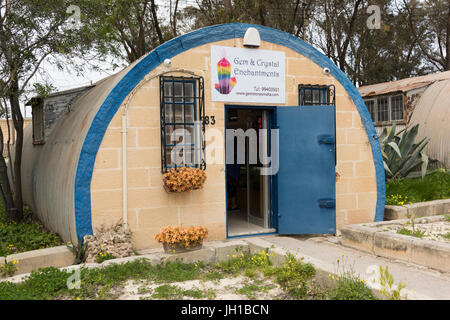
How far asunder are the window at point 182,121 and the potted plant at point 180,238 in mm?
1213

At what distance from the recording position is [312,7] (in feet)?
63.8

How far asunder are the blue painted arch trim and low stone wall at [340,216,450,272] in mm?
1629

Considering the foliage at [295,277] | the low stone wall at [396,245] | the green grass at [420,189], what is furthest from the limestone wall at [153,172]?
the green grass at [420,189]

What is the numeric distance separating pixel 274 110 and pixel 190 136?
5.35 feet

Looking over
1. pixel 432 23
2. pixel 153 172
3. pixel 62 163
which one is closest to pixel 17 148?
pixel 62 163

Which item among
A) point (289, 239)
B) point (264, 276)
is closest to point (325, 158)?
point (289, 239)

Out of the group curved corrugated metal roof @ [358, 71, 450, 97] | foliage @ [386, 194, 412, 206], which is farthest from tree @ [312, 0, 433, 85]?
foliage @ [386, 194, 412, 206]

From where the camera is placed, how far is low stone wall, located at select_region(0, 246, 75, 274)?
5.80 metres

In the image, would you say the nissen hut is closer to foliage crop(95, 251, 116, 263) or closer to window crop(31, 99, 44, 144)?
foliage crop(95, 251, 116, 263)

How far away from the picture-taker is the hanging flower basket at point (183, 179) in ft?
20.7

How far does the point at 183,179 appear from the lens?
6.34 m

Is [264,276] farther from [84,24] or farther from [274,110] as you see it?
[84,24]

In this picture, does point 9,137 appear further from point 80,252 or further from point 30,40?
point 80,252

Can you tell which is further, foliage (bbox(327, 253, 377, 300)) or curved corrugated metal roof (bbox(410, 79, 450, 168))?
curved corrugated metal roof (bbox(410, 79, 450, 168))
